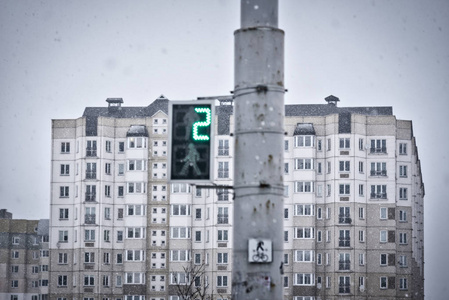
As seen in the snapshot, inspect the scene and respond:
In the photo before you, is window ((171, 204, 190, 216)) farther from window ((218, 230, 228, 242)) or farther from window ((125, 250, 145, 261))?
window ((125, 250, 145, 261))

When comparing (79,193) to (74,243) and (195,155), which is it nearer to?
(74,243)

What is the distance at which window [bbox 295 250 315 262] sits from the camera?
95.9m

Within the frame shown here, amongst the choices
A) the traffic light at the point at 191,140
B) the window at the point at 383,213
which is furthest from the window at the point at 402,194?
the traffic light at the point at 191,140

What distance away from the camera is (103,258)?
98.6 m

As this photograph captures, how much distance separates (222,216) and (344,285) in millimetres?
15803

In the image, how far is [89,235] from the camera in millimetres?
99000

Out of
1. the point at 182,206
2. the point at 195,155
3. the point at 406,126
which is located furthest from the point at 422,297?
the point at 195,155

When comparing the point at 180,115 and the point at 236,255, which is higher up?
the point at 180,115

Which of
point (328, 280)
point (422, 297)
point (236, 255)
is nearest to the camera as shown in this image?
point (236, 255)

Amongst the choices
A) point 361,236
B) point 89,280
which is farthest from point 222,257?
point 361,236

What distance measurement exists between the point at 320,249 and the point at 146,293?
67.0 feet

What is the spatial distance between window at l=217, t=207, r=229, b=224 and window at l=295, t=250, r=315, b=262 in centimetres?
894

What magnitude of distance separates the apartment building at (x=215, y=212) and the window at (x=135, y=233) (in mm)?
127

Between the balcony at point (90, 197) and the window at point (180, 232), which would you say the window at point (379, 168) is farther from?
the balcony at point (90, 197)
